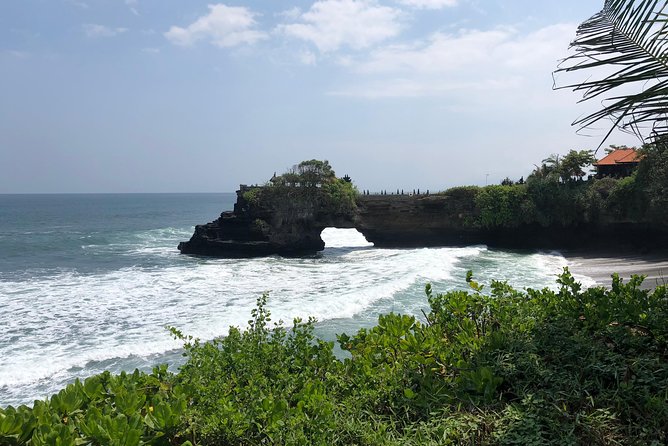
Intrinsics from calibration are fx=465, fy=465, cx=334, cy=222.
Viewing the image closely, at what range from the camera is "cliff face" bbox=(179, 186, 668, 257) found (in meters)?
29.4

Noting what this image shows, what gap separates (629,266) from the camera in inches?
827

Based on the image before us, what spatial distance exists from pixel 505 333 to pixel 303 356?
147 centimetres

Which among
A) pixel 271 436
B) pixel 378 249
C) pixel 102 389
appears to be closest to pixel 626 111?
pixel 271 436

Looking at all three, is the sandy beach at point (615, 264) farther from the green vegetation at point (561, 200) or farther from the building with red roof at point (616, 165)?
the building with red roof at point (616, 165)

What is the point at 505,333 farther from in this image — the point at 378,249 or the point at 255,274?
the point at 378,249

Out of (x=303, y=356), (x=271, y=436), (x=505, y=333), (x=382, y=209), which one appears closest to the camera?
(x=271, y=436)

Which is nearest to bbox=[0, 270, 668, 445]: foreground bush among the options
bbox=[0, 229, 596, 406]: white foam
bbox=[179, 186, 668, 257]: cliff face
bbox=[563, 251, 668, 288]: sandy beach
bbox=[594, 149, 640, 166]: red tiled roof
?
bbox=[0, 229, 596, 406]: white foam

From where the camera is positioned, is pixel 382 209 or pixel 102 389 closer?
pixel 102 389

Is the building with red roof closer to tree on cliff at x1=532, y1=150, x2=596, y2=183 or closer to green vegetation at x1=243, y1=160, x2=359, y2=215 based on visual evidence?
tree on cliff at x1=532, y1=150, x2=596, y2=183

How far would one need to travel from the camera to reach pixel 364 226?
31.5 metres

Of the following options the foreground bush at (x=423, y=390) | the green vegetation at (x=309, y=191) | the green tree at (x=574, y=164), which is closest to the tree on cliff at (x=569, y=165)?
the green tree at (x=574, y=164)

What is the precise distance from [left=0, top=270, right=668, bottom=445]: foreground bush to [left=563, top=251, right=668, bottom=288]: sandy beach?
1554 cm

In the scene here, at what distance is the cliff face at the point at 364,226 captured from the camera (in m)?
29.4

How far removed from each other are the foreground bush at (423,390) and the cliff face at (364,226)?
2609 cm
